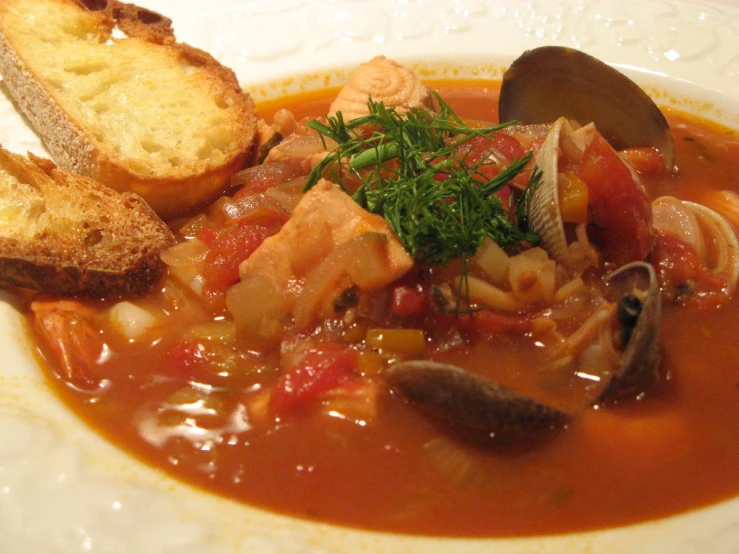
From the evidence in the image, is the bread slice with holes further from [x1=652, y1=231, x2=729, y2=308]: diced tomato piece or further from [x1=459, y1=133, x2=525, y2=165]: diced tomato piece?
[x1=652, y1=231, x2=729, y2=308]: diced tomato piece

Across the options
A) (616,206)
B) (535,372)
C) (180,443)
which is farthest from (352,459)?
(616,206)

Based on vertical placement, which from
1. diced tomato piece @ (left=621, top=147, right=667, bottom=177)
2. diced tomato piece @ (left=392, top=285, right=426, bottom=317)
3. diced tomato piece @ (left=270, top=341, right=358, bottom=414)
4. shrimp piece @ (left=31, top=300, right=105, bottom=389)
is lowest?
shrimp piece @ (left=31, top=300, right=105, bottom=389)

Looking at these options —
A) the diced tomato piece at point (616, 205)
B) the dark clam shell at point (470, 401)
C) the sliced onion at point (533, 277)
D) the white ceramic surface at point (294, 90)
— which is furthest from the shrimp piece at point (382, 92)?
the dark clam shell at point (470, 401)

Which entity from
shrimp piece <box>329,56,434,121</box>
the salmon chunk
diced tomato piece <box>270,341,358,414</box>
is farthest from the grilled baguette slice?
shrimp piece <box>329,56,434,121</box>

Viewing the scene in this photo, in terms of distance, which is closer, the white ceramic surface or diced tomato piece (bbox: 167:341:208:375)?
the white ceramic surface

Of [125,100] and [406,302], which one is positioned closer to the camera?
[406,302]

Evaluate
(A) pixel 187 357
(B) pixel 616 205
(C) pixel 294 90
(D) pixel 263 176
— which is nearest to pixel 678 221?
(B) pixel 616 205

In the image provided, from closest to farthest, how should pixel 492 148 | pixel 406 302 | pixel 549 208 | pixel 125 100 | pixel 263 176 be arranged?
pixel 406 302 < pixel 549 208 < pixel 492 148 < pixel 263 176 < pixel 125 100

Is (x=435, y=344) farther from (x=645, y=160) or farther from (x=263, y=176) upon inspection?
(x=645, y=160)
